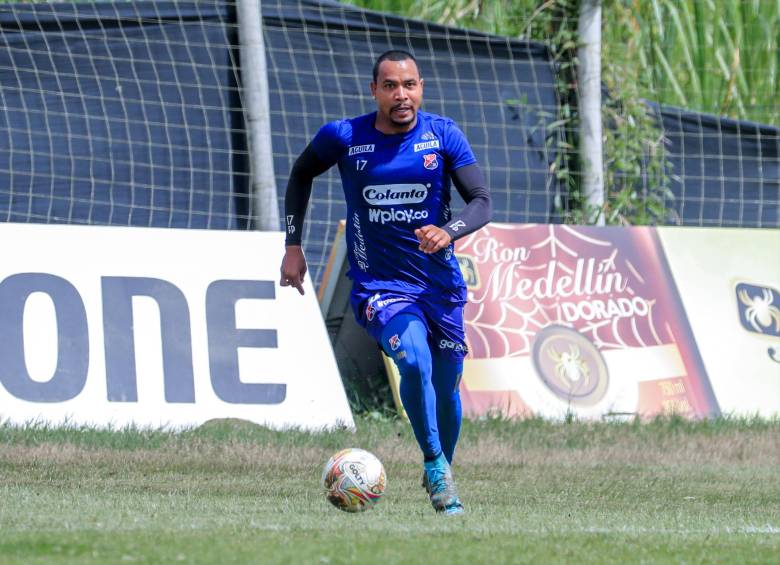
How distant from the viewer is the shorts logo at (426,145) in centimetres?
702

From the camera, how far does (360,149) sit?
706cm

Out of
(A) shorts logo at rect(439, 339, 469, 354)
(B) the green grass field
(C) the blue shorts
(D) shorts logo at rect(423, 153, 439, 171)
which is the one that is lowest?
(B) the green grass field

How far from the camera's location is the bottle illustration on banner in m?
10.9

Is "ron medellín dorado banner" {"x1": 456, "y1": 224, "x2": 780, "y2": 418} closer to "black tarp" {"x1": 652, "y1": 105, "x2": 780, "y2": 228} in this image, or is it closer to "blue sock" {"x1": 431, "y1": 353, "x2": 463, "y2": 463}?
"black tarp" {"x1": 652, "y1": 105, "x2": 780, "y2": 228}

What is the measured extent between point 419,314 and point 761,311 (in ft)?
18.2

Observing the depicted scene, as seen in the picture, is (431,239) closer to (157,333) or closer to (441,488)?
(441,488)

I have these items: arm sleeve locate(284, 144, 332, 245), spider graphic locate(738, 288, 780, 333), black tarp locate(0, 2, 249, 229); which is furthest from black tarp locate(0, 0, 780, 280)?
arm sleeve locate(284, 144, 332, 245)

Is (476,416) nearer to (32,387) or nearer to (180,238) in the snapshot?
(180,238)

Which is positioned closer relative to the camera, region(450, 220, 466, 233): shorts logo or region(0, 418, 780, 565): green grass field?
region(0, 418, 780, 565): green grass field

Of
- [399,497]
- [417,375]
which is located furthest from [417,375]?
[399,497]

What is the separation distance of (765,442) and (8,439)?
205 inches

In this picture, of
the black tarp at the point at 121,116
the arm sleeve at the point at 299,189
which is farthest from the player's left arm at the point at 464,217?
the black tarp at the point at 121,116

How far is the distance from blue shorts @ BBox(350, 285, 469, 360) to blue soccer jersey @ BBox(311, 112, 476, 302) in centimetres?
4

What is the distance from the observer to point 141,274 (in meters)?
9.95
